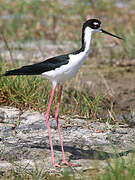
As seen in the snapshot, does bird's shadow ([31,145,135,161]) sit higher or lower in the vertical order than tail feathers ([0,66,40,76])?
lower

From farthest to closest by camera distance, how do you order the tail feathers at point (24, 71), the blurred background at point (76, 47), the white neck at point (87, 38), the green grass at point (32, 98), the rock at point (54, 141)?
the blurred background at point (76, 47), the green grass at point (32, 98), the tail feathers at point (24, 71), the white neck at point (87, 38), the rock at point (54, 141)

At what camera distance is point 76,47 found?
7.39 meters

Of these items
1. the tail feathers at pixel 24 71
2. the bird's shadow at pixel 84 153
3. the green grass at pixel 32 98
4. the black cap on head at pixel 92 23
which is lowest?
the bird's shadow at pixel 84 153

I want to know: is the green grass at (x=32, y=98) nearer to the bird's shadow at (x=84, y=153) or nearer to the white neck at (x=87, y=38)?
the bird's shadow at (x=84, y=153)

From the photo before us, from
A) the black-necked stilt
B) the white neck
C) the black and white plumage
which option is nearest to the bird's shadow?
the black-necked stilt

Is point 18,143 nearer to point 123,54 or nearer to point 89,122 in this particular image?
point 89,122

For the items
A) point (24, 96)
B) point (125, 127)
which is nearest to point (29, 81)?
point (24, 96)

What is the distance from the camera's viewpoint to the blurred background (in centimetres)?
515

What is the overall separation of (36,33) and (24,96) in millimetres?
3758

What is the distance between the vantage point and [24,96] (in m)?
5.04

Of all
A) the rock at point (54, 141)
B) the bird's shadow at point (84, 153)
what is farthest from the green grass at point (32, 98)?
the bird's shadow at point (84, 153)

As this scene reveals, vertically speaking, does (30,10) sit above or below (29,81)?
above

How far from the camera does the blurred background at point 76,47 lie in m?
5.15

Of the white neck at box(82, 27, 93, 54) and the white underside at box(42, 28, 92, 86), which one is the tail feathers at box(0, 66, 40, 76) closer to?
the white underside at box(42, 28, 92, 86)
